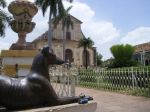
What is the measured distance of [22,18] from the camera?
5695mm

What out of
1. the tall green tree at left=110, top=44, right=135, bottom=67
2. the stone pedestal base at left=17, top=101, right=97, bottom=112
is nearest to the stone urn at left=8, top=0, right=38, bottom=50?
the stone pedestal base at left=17, top=101, right=97, bottom=112

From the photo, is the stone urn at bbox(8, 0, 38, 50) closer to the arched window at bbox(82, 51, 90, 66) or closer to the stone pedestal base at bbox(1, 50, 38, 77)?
the stone pedestal base at bbox(1, 50, 38, 77)

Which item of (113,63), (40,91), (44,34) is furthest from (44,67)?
(44,34)

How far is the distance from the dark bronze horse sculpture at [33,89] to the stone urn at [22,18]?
2726 mm

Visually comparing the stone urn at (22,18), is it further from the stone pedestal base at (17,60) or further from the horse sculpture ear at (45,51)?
the horse sculpture ear at (45,51)

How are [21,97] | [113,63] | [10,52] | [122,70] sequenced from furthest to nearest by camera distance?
[113,63], [122,70], [10,52], [21,97]

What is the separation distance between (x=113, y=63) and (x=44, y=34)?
25414 mm

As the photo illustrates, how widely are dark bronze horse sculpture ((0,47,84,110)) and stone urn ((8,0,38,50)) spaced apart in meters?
2.73

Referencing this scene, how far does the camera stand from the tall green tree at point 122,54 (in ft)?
73.0

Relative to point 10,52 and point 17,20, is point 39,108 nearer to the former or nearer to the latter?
point 10,52

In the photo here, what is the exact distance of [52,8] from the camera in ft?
95.6

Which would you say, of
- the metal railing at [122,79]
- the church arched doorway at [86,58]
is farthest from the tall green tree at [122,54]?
the church arched doorway at [86,58]

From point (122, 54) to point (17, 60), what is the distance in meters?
18.6

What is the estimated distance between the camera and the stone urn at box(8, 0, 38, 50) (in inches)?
223
